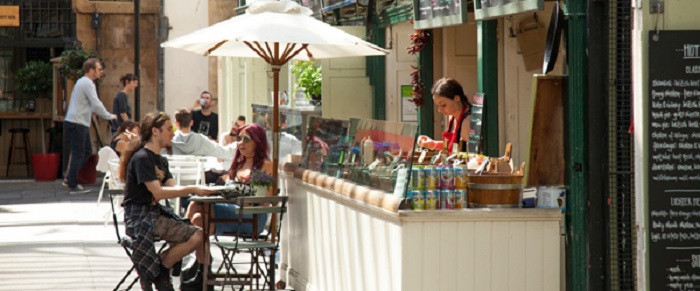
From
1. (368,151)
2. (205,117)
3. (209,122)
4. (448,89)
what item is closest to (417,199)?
(368,151)

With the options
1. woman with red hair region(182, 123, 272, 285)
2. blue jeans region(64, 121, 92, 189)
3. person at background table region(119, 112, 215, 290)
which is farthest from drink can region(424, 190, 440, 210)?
blue jeans region(64, 121, 92, 189)

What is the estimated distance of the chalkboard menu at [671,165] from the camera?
6641 mm

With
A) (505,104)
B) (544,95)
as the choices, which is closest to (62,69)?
(505,104)

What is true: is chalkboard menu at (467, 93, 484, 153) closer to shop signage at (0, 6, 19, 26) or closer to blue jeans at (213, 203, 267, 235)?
blue jeans at (213, 203, 267, 235)

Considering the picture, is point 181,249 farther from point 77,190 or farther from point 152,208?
point 77,190

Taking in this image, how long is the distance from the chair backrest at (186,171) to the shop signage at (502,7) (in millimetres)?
4883

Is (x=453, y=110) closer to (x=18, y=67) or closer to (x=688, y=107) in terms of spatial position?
(x=688, y=107)

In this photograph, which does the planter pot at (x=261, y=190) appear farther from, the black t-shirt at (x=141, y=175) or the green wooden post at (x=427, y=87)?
the green wooden post at (x=427, y=87)

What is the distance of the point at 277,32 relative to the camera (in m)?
9.62

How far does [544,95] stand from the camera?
292 inches

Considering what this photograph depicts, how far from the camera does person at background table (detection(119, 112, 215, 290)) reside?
9180 mm

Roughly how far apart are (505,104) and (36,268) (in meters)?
4.18

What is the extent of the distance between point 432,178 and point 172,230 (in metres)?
2.75

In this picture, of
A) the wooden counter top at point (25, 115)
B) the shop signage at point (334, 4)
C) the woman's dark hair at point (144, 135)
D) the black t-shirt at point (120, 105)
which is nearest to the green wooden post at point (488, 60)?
the woman's dark hair at point (144, 135)
